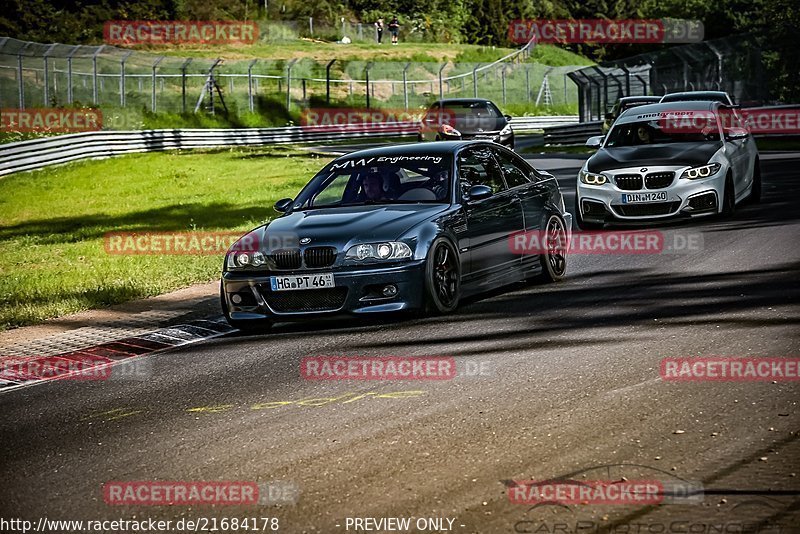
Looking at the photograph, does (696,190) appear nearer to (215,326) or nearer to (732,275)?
(732,275)

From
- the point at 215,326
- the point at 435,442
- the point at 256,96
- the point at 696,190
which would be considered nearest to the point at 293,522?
the point at 435,442

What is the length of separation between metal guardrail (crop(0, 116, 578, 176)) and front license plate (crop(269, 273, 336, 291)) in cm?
2272

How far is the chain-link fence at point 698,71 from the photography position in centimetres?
3744

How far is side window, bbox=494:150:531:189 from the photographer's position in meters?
11.8

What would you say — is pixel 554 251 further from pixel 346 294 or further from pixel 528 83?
pixel 528 83

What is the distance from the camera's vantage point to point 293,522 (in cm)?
501

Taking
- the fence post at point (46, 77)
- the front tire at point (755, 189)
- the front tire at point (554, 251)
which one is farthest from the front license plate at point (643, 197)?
the fence post at point (46, 77)

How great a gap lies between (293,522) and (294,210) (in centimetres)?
648

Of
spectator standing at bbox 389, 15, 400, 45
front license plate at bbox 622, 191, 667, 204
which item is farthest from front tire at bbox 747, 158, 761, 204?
spectator standing at bbox 389, 15, 400, 45

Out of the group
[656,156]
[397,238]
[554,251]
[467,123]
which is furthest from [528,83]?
[397,238]

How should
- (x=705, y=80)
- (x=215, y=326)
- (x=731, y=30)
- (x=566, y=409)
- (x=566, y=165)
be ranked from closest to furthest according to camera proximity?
(x=566, y=409)
(x=215, y=326)
(x=566, y=165)
(x=705, y=80)
(x=731, y=30)

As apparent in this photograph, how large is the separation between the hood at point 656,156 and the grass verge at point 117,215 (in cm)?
497

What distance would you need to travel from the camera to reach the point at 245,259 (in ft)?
33.6

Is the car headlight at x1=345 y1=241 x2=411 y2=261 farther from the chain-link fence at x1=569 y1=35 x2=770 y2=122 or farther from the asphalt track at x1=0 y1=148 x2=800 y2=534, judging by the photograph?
the chain-link fence at x1=569 y1=35 x2=770 y2=122
